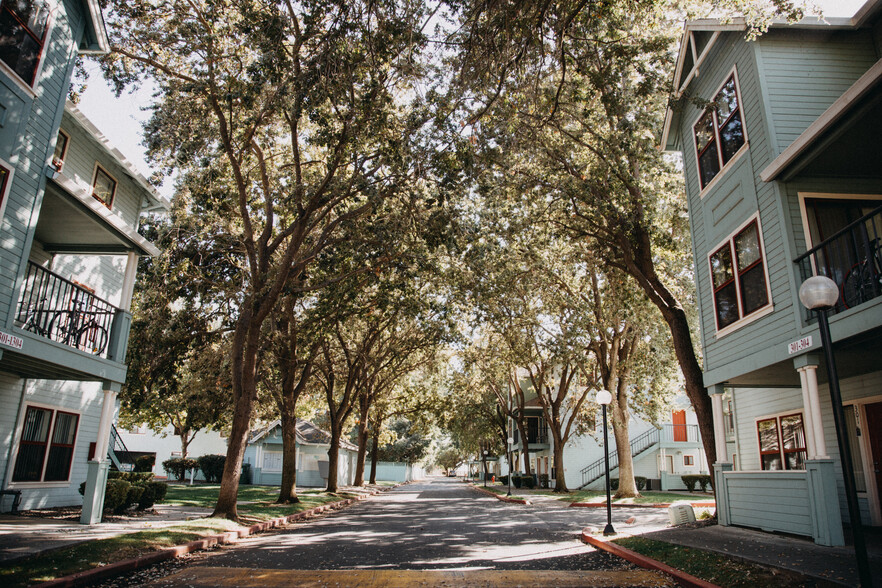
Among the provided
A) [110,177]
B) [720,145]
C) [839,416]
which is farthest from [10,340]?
[720,145]

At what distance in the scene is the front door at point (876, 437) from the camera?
427 inches

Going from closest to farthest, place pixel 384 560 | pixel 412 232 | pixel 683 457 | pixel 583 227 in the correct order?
pixel 384 560 < pixel 412 232 < pixel 583 227 < pixel 683 457

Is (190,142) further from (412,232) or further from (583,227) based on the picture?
(583,227)

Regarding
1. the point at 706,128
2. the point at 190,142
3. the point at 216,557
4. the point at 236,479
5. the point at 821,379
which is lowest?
the point at 216,557

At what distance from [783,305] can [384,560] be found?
806 cm

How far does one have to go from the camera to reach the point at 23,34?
34.4ft

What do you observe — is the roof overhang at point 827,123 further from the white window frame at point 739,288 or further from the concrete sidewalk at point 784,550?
the concrete sidewalk at point 784,550

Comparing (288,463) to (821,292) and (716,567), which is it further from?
(821,292)

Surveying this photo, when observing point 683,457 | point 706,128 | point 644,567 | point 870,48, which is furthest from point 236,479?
point 683,457

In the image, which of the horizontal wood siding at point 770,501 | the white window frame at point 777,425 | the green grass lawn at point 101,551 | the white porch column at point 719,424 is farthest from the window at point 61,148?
the white window frame at point 777,425

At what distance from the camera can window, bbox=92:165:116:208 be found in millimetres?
15812

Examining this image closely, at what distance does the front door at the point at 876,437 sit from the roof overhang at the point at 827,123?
4.89 metres

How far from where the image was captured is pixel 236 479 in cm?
1420

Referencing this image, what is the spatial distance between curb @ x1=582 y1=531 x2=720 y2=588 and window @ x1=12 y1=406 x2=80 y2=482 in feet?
43.0
